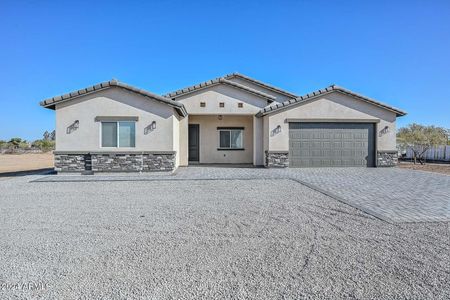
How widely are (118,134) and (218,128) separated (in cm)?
698

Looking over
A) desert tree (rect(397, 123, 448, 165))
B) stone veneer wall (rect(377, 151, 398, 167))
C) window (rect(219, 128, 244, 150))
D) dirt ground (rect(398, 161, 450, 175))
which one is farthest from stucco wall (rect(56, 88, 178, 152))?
desert tree (rect(397, 123, 448, 165))

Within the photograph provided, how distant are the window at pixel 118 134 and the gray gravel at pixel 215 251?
571 cm

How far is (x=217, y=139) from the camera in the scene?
1773 centimetres

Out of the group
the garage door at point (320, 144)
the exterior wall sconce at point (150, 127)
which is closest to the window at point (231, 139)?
the garage door at point (320, 144)

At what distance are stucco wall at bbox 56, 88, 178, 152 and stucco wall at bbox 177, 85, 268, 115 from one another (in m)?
3.48

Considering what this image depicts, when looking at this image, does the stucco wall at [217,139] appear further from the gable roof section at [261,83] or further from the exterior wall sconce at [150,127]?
the exterior wall sconce at [150,127]

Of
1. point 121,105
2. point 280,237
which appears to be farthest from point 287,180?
point 121,105

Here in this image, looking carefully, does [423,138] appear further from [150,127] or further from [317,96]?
[150,127]

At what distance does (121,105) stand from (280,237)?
34.9 feet

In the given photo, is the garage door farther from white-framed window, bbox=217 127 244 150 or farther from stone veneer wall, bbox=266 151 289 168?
white-framed window, bbox=217 127 244 150

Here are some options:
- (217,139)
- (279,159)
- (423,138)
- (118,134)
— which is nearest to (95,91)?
(118,134)

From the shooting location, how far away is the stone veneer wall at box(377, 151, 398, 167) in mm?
15211

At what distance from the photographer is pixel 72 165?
1235cm

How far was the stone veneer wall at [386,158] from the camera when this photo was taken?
1521 centimetres
